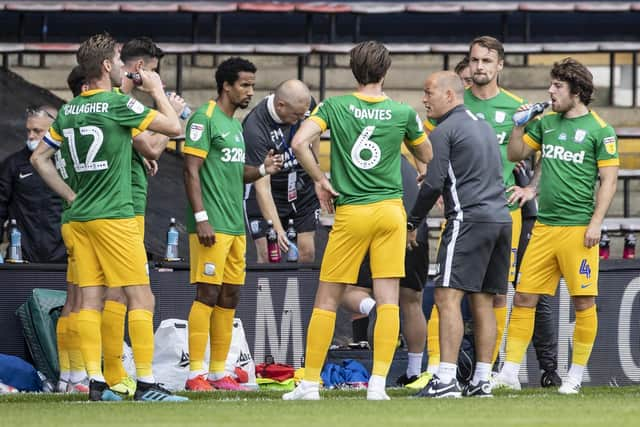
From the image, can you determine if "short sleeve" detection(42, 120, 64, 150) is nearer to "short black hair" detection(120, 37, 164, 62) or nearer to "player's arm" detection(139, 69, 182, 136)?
"player's arm" detection(139, 69, 182, 136)

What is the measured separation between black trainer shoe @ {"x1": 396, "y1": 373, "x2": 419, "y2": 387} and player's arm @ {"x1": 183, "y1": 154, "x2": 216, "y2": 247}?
1.77m

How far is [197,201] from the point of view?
30.2 ft

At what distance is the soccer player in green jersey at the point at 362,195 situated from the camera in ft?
27.6

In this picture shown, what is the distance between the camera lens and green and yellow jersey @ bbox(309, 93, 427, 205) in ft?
27.6

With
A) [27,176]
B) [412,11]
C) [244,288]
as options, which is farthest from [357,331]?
[412,11]

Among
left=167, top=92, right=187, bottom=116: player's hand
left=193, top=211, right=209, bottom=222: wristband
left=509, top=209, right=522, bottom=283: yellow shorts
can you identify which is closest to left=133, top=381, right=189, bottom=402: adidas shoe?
left=193, top=211, right=209, bottom=222: wristband

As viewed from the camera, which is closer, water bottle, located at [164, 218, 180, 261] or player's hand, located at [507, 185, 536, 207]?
player's hand, located at [507, 185, 536, 207]

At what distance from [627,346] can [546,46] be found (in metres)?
5.22

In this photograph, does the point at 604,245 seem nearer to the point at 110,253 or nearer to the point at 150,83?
the point at 150,83

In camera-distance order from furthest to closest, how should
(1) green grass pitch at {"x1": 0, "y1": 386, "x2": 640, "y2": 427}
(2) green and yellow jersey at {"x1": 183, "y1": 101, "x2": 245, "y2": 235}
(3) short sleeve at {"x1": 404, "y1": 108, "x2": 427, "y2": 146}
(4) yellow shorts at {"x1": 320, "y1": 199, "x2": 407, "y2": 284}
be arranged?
(2) green and yellow jersey at {"x1": 183, "y1": 101, "x2": 245, "y2": 235}, (3) short sleeve at {"x1": 404, "y1": 108, "x2": 427, "y2": 146}, (4) yellow shorts at {"x1": 320, "y1": 199, "x2": 407, "y2": 284}, (1) green grass pitch at {"x1": 0, "y1": 386, "x2": 640, "y2": 427}

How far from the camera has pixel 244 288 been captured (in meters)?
10.6

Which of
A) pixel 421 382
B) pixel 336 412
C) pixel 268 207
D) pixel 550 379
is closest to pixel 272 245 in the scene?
pixel 268 207

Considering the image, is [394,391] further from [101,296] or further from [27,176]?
[27,176]

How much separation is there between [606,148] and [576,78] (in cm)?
47
